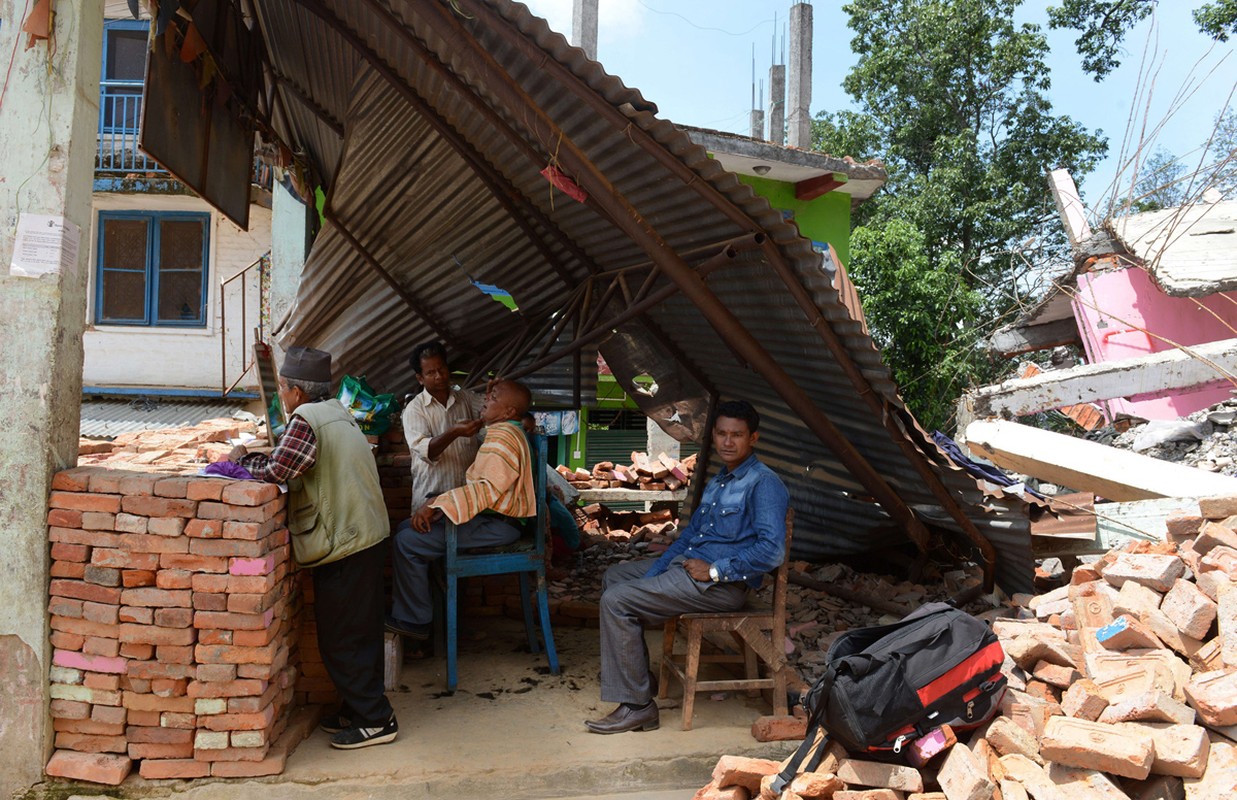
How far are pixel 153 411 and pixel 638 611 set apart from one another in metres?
10.7

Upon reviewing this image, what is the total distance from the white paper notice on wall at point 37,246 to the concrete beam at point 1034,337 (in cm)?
1294

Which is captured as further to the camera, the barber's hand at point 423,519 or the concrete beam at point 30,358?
the barber's hand at point 423,519

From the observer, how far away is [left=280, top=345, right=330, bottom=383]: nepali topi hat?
4.25 meters

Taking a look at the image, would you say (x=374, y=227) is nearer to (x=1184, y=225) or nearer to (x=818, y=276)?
(x=818, y=276)

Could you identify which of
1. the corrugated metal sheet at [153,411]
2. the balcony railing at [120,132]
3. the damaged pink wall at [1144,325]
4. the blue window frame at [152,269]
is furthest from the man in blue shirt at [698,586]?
the balcony railing at [120,132]

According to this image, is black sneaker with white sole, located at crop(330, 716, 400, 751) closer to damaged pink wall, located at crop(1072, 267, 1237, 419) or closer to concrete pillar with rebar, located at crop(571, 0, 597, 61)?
damaged pink wall, located at crop(1072, 267, 1237, 419)

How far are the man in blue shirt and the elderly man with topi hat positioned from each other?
44.6 inches

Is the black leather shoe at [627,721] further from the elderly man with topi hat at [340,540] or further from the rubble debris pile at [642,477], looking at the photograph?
the rubble debris pile at [642,477]

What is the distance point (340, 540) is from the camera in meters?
4.19

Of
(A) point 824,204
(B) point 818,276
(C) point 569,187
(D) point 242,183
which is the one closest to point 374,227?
(D) point 242,183

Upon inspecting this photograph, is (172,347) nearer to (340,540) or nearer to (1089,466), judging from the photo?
→ (340,540)

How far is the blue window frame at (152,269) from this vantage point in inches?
504

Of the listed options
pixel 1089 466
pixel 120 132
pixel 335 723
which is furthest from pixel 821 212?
pixel 335 723

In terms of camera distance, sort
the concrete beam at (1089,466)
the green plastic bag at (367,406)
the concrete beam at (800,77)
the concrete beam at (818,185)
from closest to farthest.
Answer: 1. the concrete beam at (1089,466)
2. the green plastic bag at (367,406)
3. the concrete beam at (818,185)
4. the concrete beam at (800,77)
